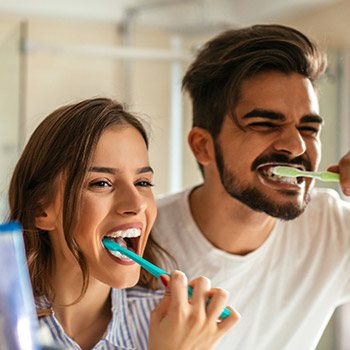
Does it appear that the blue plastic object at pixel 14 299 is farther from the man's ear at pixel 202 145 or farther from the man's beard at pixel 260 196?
the man's ear at pixel 202 145

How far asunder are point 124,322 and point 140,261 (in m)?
0.20

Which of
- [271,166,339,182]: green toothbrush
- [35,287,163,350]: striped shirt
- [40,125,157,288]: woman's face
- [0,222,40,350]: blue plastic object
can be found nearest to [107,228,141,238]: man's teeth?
[40,125,157,288]: woman's face

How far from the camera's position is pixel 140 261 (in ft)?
2.62

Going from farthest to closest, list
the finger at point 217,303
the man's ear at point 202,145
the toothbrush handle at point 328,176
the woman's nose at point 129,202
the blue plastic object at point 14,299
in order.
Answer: the man's ear at point 202,145 → the toothbrush handle at point 328,176 → the woman's nose at point 129,202 → the finger at point 217,303 → the blue plastic object at point 14,299

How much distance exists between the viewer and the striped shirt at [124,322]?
90 cm

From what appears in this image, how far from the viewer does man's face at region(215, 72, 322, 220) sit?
3.55 feet

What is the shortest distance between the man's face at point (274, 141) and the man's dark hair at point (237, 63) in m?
0.02

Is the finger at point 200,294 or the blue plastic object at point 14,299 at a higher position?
the blue plastic object at point 14,299

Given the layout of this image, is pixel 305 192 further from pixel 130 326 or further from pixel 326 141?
pixel 326 141

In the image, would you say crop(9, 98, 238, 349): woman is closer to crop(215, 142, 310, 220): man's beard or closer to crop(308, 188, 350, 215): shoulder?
crop(215, 142, 310, 220): man's beard

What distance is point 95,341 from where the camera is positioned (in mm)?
940

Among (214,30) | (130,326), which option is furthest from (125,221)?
(214,30)

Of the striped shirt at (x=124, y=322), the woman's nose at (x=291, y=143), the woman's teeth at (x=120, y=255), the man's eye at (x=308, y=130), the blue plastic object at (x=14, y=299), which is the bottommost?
the striped shirt at (x=124, y=322)

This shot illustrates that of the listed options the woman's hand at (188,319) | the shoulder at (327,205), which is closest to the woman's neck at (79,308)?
the woman's hand at (188,319)
